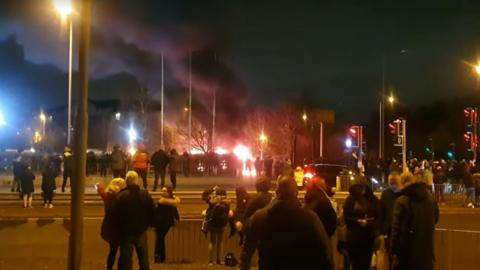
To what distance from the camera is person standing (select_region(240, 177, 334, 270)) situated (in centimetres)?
521

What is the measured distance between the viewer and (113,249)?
34.2 ft

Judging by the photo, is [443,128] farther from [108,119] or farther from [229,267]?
[229,267]

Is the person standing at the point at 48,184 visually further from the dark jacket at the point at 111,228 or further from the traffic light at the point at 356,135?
the traffic light at the point at 356,135

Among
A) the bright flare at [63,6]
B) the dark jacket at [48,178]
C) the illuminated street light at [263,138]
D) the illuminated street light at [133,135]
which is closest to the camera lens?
the dark jacket at [48,178]

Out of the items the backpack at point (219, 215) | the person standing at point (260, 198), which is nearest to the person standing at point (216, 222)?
the backpack at point (219, 215)

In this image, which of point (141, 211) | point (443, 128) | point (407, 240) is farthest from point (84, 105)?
point (443, 128)

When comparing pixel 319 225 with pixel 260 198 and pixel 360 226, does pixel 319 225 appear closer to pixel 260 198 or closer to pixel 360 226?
pixel 360 226

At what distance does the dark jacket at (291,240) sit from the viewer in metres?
5.20

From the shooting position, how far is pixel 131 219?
385 inches

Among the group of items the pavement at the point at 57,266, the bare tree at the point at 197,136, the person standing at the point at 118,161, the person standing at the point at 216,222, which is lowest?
the pavement at the point at 57,266

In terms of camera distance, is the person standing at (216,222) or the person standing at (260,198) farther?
the person standing at (216,222)

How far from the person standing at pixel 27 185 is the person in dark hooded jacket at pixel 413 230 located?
55.5 feet

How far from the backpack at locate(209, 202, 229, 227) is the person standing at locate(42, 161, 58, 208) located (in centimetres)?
1091

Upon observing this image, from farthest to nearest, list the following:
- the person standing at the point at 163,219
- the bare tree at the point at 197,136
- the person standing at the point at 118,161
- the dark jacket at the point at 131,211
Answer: the bare tree at the point at 197,136 < the person standing at the point at 118,161 < the person standing at the point at 163,219 < the dark jacket at the point at 131,211
